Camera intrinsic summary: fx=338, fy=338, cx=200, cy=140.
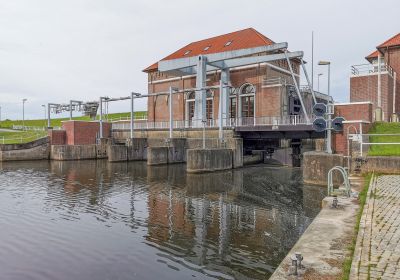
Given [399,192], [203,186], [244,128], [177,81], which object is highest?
[177,81]

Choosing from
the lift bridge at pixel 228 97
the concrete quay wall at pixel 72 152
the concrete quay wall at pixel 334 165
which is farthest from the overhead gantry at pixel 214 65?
the concrete quay wall at pixel 334 165

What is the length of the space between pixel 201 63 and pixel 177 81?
1013 cm

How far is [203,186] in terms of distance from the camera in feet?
60.0

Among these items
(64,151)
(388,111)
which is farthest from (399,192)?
(64,151)

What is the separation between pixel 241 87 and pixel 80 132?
59.8ft

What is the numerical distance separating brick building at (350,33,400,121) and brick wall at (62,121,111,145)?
88.6 ft

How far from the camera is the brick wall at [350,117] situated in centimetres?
1856

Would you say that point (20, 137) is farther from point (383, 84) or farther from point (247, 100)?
point (383, 84)

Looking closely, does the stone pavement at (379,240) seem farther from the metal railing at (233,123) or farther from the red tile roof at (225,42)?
the red tile roof at (225,42)

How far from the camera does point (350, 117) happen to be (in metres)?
20.2

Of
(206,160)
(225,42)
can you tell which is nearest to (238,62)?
(225,42)

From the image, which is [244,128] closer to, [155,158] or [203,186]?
[155,158]

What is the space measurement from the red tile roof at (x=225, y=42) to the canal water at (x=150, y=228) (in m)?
23.5

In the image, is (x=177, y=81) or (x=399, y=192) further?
(x=177, y=81)
